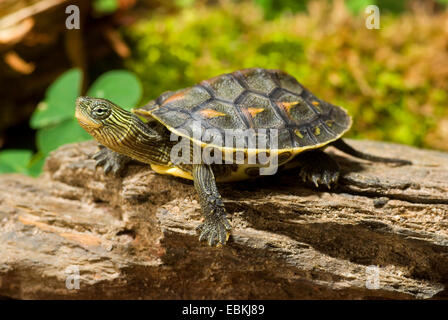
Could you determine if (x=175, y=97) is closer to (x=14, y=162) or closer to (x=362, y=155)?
(x=362, y=155)

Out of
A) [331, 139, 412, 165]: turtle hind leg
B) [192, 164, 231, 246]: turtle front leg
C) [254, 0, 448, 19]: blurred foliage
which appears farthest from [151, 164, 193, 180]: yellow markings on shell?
[254, 0, 448, 19]: blurred foliage

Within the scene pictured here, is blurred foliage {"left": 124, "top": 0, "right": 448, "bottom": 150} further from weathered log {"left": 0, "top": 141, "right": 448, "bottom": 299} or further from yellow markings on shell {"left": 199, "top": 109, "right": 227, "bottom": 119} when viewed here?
yellow markings on shell {"left": 199, "top": 109, "right": 227, "bottom": 119}

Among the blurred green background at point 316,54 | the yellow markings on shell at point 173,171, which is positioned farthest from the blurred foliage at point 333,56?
the yellow markings on shell at point 173,171

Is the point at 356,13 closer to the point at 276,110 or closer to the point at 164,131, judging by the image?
the point at 276,110

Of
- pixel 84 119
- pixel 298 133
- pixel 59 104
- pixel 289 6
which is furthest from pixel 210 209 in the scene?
pixel 289 6

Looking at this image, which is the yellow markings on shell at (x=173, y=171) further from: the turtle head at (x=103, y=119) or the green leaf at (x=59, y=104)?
the green leaf at (x=59, y=104)
